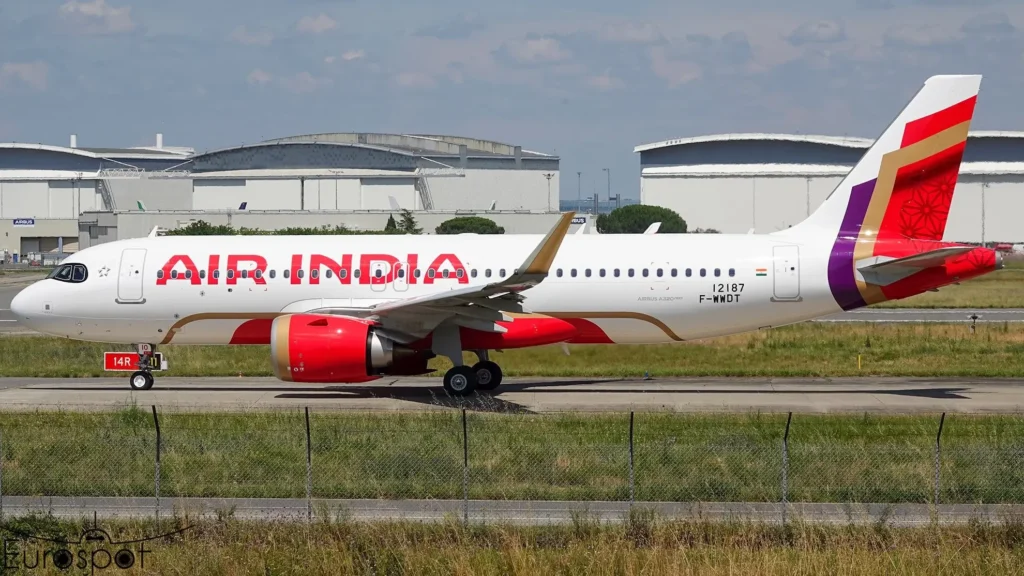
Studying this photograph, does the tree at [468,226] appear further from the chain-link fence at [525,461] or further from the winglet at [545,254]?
the chain-link fence at [525,461]

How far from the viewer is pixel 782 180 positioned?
459 feet

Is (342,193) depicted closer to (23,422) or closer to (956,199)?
(956,199)

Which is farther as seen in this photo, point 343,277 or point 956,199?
point 956,199

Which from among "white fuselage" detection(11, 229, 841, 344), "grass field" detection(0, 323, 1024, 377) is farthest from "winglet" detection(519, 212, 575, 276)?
"grass field" detection(0, 323, 1024, 377)

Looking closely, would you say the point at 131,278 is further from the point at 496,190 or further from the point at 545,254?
the point at 496,190

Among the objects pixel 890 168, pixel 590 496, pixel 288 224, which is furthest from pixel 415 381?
pixel 288 224

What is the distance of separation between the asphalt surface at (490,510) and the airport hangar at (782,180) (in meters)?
117

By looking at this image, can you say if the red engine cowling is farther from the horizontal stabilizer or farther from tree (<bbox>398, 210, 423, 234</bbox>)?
tree (<bbox>398, 210, 423, 234</bbox>)

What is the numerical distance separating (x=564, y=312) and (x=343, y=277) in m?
5.59

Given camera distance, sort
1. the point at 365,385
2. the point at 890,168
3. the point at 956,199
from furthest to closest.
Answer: the point at 956,199 → the point at 365,385 → the point at 890,168

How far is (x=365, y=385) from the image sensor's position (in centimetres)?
3173

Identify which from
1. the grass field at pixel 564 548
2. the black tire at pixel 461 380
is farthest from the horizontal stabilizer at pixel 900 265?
the grass field at pixel 564 548

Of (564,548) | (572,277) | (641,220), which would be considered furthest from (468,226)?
(564,548)

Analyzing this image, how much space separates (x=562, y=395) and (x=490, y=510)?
500 inches
